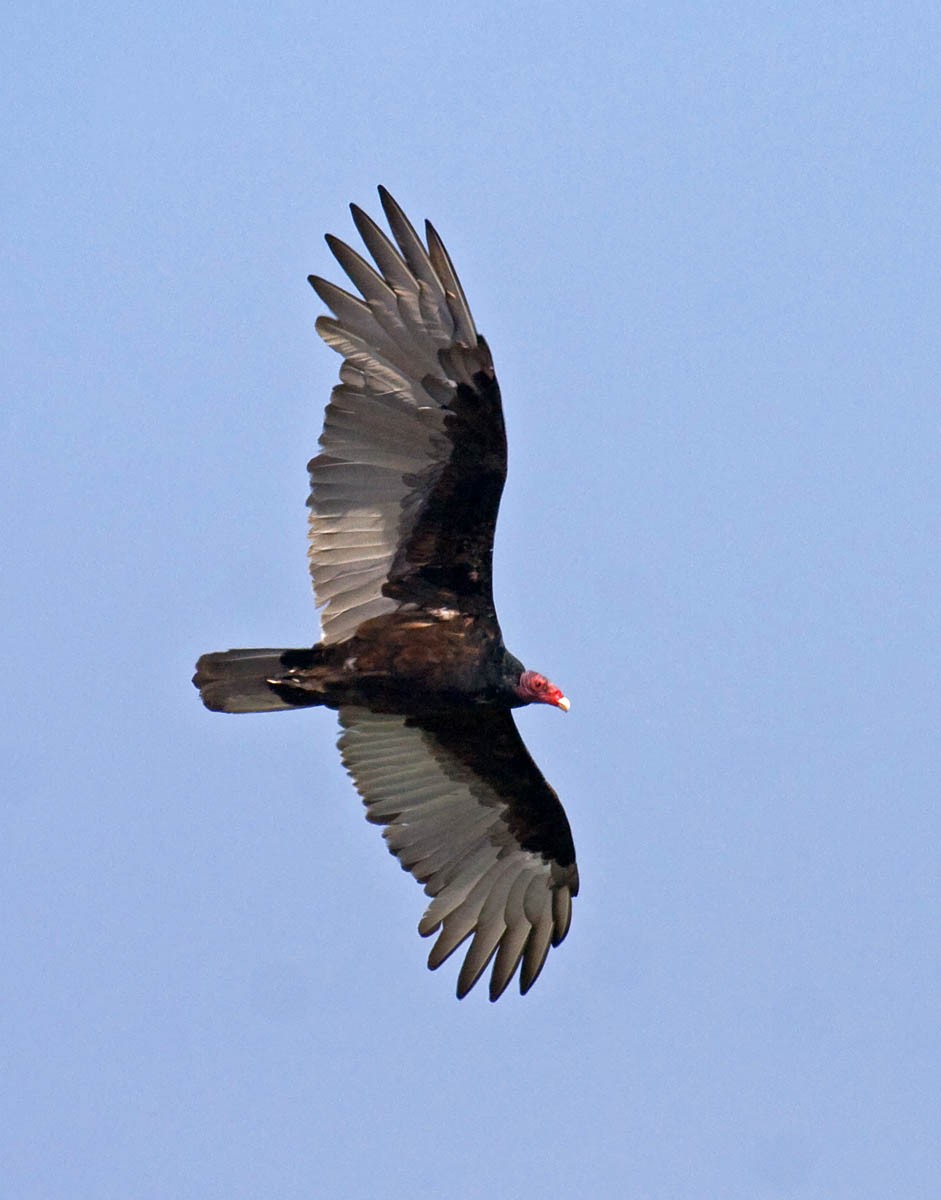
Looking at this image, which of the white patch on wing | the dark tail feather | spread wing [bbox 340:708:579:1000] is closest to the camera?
the white patch on wing

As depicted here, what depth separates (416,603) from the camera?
408 inches

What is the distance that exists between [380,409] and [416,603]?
102 centimetres

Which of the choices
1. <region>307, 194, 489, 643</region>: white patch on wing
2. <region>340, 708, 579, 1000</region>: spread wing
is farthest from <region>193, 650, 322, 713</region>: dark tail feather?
<region>340, 708, 579, 1000</region>: spread wing

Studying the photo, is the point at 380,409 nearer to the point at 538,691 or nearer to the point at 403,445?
the point at 403,445

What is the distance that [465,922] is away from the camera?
10992 millimetres

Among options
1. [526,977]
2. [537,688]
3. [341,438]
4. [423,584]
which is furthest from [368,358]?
[526,977]

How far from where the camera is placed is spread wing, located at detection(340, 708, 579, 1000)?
36.0 feet

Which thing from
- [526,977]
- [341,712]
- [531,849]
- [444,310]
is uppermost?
[444,310]

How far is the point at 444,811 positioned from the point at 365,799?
44cm

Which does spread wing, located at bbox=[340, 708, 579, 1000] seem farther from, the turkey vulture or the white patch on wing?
the white patch on wing

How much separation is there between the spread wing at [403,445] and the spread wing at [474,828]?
2.97 ft

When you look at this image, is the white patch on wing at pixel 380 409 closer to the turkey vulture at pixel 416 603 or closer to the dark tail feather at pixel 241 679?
the turkey vulture at pixel 416 603

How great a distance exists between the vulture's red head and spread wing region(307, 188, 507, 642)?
0.38 metres

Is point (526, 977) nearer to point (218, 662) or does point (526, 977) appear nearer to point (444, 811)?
point (444, 811)
